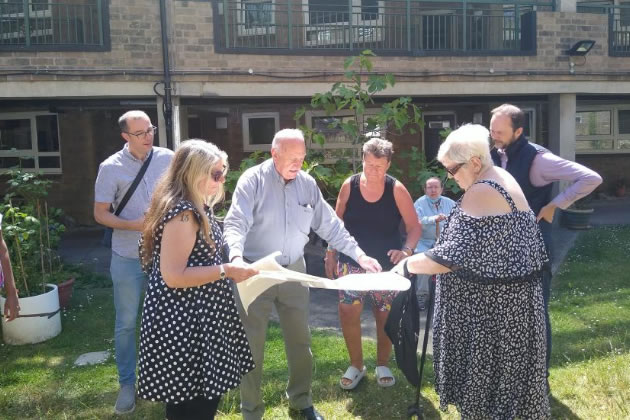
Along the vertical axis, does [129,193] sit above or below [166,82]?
below

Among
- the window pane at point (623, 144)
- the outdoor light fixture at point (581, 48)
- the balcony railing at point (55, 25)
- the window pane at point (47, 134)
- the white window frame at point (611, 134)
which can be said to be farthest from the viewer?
the window pane at point (623, 144)

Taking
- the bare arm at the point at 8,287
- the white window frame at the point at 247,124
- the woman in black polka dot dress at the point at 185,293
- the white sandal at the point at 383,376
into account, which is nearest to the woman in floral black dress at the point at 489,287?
the woman in black polka dot dress at the point at 185,293

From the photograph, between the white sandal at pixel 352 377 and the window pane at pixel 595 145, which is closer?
the white sandal at pixel 352 377

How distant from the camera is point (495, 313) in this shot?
114 inches

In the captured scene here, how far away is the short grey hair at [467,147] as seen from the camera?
286cm

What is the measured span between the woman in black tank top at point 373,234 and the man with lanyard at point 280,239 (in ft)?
1.47

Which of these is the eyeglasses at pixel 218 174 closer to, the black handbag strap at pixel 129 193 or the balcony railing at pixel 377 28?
the black handbag strap at pixel 129 193

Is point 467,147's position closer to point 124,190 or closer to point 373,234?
point 373,234

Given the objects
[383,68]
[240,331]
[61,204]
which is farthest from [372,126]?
[61,204]

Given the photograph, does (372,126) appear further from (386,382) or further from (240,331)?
(240,331)

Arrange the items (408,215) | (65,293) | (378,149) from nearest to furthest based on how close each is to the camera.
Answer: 1. (378,149)
2. (408,215)
3. (65,293)

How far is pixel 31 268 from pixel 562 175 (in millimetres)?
4952

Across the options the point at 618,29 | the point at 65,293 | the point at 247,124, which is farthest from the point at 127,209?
the point at 618,29

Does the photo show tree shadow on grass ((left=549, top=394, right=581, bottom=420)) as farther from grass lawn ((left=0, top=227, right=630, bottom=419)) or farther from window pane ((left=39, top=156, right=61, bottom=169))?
window pane ((left=39, top=156, right=61, bottom=169))
